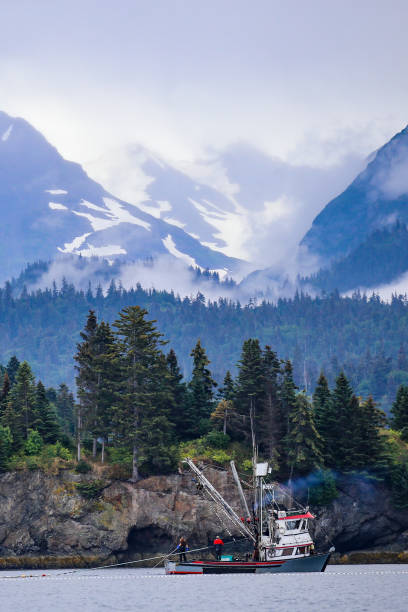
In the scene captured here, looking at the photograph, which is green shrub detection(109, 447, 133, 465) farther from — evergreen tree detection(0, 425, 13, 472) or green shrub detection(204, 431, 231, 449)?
evergreen tree detection(0, 425, 13, 472)

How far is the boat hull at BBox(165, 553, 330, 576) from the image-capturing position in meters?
83.5

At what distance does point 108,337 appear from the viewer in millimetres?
122438

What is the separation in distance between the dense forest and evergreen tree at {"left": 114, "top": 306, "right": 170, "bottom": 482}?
0.14m

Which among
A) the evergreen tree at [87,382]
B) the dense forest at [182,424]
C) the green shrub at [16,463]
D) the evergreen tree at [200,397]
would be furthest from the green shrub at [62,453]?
the evergreen tree at [200,397]

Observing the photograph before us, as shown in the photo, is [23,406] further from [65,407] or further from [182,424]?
[65,407]

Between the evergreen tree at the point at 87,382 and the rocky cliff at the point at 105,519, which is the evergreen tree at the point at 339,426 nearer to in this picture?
the rocky cliff at the point at 105,519

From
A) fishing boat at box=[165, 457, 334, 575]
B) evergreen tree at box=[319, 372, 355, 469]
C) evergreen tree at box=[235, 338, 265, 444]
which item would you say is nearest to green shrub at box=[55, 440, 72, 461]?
evergreen tree at box=[235, 338, 265, 444]

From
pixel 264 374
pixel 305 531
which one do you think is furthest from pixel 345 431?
pixel 305 531

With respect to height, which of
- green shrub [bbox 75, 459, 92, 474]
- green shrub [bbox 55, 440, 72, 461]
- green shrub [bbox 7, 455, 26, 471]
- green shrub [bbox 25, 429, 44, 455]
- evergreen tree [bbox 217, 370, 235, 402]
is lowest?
green shrub [bbox 75, 459, 92, 474]

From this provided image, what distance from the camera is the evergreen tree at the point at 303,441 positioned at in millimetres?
112000

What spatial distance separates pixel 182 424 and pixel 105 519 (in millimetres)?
18502

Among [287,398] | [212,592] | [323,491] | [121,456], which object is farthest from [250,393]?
[212,592]

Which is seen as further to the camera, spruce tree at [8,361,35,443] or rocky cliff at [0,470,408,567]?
spruce tree at [8,361,35,443]

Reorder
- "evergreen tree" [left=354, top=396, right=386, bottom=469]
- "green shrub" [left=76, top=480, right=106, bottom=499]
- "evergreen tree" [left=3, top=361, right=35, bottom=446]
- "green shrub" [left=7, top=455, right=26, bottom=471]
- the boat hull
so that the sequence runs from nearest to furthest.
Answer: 1. the boat hull
2. "green shrub" [left=76, top=480, right=106, bottom=499]
3. "green shrub" [left=7, top=455, right=26, bottom=471]
4. "evergreen tree" [left=354, top=396, right=386, bottom=469]
5. "evergreen tree" [left=3, top=361, right=35, bottom=446]
